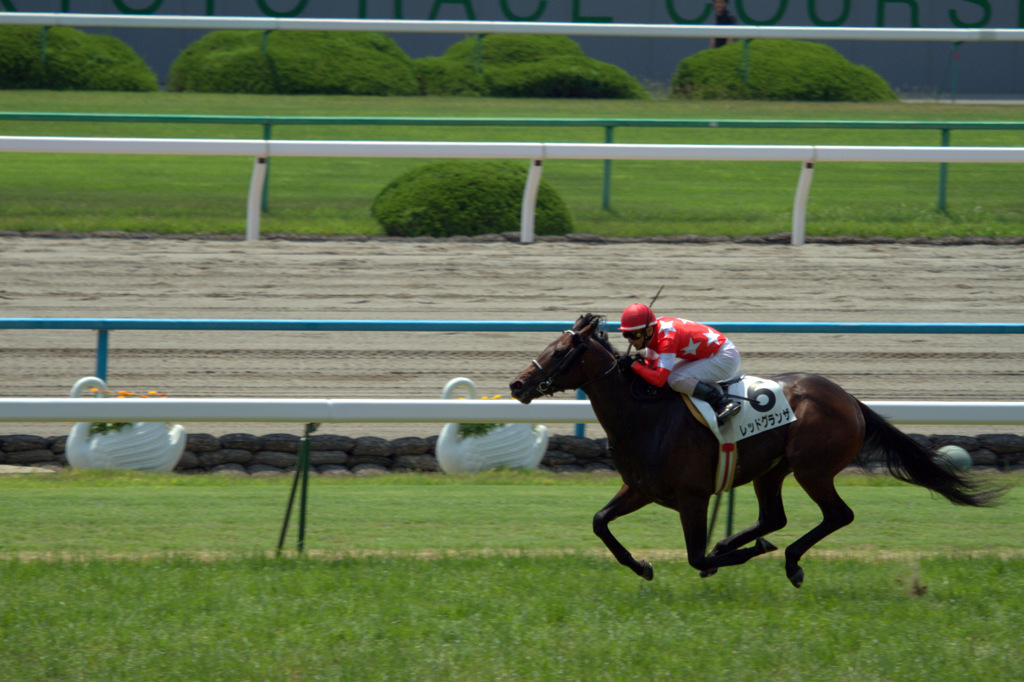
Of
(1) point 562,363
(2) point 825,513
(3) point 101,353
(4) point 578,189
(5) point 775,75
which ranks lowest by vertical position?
(2) point 825,513

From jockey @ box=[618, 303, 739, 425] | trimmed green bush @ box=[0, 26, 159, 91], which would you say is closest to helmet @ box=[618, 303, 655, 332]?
jockey @ box=[618, 303, 739, 425]

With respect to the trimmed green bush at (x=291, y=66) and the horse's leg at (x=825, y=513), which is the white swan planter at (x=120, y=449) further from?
the trimmed green bush at (x=291, y=66)

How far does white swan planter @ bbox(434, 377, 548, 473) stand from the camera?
7.07m

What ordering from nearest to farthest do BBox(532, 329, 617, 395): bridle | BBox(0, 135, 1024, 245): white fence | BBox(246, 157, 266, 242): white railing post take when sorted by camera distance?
BBox(532, 329, 617, 395): bridle, BBox(0, 135, 1024, 245): white fence, BBox(246, 157, 266, 242): white railing post

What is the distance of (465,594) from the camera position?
184 inches

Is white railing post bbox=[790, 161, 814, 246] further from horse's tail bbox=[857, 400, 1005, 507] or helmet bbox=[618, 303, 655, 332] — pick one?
helmet bbox=[618, 303, 655, 332]

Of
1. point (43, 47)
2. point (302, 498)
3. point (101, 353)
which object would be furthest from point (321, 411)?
point (43, 47)

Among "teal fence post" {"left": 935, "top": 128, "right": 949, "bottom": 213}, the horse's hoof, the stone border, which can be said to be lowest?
the stone border

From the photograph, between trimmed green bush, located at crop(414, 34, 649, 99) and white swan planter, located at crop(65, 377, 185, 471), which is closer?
white swan planter, located at crop(65, 377, 185, 471)

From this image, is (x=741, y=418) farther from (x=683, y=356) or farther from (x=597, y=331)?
(x=597, y=331)

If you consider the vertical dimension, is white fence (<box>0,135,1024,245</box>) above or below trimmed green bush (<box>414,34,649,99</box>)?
below

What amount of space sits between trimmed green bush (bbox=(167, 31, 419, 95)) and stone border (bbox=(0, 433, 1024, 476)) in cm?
1174

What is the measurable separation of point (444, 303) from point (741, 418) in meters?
5.30

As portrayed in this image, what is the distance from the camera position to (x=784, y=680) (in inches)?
156
